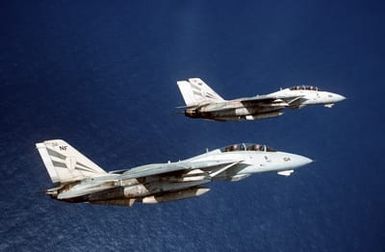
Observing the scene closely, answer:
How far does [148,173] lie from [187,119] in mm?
50246

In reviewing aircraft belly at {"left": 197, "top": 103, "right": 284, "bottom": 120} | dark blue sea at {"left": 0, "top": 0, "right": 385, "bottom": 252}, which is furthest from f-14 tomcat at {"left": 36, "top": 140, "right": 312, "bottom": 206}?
dark blue sea at {"left": 0, "top": 0, "right": 385, "bottom": 252}

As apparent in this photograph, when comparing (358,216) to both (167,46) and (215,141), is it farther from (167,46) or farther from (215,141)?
(167,46)

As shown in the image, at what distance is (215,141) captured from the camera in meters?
88.8

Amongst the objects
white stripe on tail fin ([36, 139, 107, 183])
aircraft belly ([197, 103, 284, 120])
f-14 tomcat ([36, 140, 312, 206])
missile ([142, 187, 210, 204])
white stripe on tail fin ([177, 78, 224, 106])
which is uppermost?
white stripe on tail fin ([177, 78, 224, 106])

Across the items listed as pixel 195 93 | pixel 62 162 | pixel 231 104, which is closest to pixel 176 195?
pixel 62 162

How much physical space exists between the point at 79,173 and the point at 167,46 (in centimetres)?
6940

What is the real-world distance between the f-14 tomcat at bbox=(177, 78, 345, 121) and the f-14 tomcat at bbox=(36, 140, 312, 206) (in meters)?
16.4

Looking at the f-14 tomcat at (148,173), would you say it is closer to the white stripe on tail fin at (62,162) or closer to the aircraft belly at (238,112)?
the white stripe on tail fin at (62,162)

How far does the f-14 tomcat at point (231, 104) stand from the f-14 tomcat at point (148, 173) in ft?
54.0

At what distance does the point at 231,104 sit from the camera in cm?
6462

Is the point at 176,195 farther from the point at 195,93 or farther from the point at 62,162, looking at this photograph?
the point at 195,93

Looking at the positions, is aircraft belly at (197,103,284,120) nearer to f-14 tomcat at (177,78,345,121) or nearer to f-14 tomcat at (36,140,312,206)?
f-14 tomcat at (177,78,345,121)

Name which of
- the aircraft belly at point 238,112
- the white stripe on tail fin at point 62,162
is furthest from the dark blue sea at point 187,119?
the white stripe on tail fin at point 62,162

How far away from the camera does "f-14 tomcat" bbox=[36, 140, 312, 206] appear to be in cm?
4462
